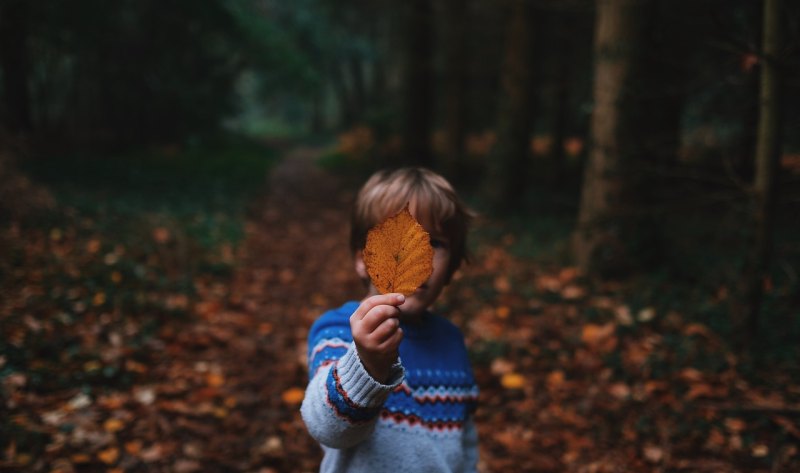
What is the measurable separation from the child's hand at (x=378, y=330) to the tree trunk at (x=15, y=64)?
9294mm

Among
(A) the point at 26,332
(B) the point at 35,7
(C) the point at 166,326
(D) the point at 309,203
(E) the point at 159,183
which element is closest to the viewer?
(A) the point at 26,332

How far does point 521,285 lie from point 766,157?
2563 millimetres

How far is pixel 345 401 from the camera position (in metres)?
1.07

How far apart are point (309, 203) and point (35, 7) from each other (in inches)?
231

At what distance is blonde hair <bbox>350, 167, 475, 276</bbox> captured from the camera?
136 cm

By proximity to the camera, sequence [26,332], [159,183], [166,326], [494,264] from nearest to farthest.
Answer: [26,332] < [166,326] < [494,264] < [159,183]

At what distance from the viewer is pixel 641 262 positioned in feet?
15.7

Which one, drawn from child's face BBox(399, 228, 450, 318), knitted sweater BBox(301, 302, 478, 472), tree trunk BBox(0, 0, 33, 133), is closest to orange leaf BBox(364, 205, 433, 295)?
knitted sweater BBox(301, 302, 478, 472)

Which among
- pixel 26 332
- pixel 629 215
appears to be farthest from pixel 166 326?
pixel 629 215

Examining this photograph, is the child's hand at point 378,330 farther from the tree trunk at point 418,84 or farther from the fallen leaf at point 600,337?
the tree trunk at point 418,84

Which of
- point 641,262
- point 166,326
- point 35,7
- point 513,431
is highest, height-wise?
point 35,7

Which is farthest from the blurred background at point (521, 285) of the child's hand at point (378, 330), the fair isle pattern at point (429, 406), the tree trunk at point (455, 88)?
the child's hand at point (378, 330)

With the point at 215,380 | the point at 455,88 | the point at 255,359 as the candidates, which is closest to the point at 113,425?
the point at 215,380

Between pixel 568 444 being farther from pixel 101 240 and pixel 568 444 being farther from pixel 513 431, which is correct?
pixel 101 240
